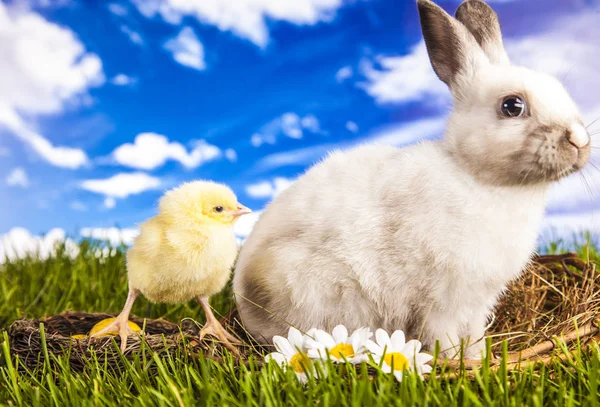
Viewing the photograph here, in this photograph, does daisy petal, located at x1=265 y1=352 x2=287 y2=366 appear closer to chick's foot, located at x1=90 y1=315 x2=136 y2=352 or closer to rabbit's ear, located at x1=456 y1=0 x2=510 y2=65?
chick's foot, located at x1=90 y1=315 x2=136 y2=352

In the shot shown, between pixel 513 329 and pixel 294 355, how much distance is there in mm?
1637

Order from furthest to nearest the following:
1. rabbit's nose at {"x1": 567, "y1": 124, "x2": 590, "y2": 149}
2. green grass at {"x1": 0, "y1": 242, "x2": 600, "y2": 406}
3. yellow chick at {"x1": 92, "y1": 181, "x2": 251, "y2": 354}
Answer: yellow chick at {"x1": 92, "y1": 181, "x2": 251, "y2": 354} → rabbit's nose at {"x1": 567, "y1": 124, "x2": 590, "y2": 149} → green grass at {"x1": 0, "y1": 242, "x2": 600, "y2": 406}

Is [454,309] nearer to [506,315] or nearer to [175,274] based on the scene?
[506,315]

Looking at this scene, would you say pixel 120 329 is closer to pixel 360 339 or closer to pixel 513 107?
pixel 360 339

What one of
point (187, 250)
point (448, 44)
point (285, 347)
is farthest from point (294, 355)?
point (448, 44)

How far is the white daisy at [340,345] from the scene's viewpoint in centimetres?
254

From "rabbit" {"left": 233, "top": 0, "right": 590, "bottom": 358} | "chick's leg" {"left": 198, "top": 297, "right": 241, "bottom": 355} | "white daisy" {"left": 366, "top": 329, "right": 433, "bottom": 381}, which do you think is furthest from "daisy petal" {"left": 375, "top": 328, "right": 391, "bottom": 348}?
"chick's leg" {"left": 198, "top": 297, "right": 241, "bottom": 355}

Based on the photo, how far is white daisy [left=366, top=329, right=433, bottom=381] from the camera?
8.09 feet

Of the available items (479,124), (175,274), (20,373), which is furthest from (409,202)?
(20,373)

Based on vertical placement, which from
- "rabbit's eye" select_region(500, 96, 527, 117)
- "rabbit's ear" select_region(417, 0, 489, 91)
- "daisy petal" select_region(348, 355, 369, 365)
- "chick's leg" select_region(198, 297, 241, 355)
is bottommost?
"daisy petal" select_region(348, 355, 369, 365)

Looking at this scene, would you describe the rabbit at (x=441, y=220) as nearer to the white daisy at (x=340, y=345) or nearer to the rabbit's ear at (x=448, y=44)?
the rabbit's ear at (x=448, y=44)

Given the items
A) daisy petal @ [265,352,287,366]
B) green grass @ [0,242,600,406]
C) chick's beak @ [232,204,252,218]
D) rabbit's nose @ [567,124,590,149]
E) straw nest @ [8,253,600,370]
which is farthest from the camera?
chick's beak @ [232,204,252,218]

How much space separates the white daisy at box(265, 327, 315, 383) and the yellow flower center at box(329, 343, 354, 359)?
0.33 feet

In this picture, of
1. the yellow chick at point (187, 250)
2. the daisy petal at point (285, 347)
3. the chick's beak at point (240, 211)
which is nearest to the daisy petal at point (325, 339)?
the daisy petal at point (285, 347)
